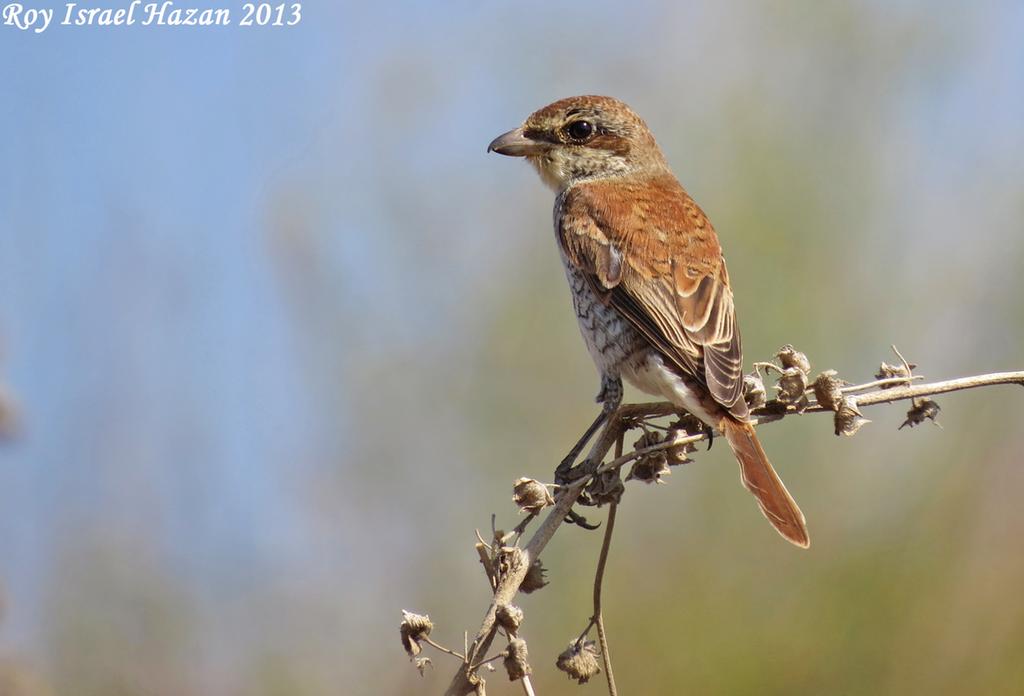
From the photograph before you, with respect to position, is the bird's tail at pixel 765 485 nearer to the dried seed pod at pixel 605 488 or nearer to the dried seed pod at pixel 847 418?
the dried seed pod at pixel 847 418

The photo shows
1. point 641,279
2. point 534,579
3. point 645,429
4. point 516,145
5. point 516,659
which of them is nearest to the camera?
point 516,659

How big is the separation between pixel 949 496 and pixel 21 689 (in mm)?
2601

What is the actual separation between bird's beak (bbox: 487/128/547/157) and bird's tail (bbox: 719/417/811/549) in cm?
137

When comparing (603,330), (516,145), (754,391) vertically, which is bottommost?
(754,391)

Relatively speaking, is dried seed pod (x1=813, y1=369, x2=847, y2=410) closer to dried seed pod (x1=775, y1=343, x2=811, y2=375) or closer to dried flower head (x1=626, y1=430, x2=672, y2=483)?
dried seed pod (x1=775, y1=343, x2=811, y2=375)

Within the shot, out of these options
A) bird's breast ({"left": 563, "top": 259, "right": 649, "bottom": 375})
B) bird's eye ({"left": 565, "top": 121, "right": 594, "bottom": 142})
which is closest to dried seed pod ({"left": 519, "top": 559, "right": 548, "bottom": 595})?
bird's breast ({"left": 563, "top": 259, "right": 649, "bottom": 375})

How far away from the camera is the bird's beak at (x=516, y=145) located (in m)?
3.77

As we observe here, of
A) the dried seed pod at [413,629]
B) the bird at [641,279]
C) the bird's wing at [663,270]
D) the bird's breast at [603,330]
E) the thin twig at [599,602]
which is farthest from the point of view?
the bird's breast at [603,330]

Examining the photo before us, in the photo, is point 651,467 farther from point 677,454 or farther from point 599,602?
point 599,602

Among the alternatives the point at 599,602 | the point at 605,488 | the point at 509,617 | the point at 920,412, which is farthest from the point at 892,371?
the point at 509,617

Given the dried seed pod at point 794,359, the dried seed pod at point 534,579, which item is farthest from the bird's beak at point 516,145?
the dried seed pod at point 534,579

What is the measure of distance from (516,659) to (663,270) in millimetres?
1686

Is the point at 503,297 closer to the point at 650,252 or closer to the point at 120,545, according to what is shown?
the point at 650,252

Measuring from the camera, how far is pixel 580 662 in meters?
1.83
